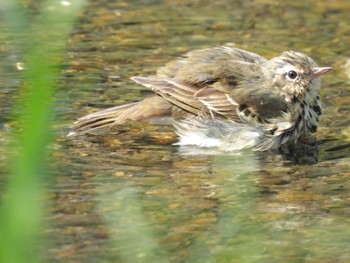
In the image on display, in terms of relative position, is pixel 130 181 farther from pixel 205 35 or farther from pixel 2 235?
pixel 205 35

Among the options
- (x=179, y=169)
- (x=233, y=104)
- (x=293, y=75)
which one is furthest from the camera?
(x=293, y=75)

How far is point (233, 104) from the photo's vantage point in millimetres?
7910

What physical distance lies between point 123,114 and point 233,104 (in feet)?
2.87

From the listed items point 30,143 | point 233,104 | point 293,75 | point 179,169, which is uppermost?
point 30,143

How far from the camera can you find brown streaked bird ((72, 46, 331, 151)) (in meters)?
7.84

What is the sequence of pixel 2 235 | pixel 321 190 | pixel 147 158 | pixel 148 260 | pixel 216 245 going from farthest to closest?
1. pixel 147 158
2. pixel 321 190
3. pixel 216 245
4. pixel 148 260
5. pixel 2 235

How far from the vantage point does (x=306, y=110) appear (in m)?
7.95

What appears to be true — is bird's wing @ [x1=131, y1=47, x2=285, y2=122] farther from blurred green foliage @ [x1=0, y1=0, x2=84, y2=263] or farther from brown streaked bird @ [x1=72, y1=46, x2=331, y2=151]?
blurred green foliage @ [x1=0, y1=0, x2=84, y2=263]

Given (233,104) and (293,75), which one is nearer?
(233,104)

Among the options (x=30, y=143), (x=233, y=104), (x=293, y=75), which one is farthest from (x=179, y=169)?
(x=30, y=143)

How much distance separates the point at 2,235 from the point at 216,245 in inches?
81.9

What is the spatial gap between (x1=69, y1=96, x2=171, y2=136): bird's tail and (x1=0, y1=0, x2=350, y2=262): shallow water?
116mm

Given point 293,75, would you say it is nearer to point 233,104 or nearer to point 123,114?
point 233,104

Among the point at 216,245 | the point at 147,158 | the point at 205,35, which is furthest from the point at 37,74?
the point at 205,35
